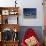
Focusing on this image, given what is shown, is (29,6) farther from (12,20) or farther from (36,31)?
(36,31)

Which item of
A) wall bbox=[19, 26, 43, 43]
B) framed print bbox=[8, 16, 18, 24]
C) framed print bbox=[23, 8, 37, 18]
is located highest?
framed print bbox=[23, 8, 37, 18]

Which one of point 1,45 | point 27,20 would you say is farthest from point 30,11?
point 1,45

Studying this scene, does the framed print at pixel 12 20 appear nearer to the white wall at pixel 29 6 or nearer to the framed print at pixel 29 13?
the white wall at pixel 29 6

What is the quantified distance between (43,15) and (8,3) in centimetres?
126

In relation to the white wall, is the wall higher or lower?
lower

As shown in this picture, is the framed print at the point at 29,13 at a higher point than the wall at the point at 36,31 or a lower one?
higher

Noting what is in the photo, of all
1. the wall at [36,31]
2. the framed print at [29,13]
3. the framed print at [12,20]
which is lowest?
the wall at [36,31]

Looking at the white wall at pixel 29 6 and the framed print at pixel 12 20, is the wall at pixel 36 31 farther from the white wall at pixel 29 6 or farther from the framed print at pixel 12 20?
the framed print at pixel 12 20

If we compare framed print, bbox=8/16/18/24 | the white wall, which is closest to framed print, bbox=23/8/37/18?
the white wall

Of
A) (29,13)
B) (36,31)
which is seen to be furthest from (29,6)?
(36,31)

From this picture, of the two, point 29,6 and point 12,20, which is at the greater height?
point 29,6

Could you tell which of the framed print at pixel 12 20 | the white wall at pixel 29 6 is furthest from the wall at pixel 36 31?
the framed print at pixel 12 20

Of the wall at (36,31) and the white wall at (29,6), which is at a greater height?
the white wall at (29,6)

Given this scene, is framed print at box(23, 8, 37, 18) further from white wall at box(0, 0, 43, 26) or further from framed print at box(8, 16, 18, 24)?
framed print at box(8, 16, 18, 24)
